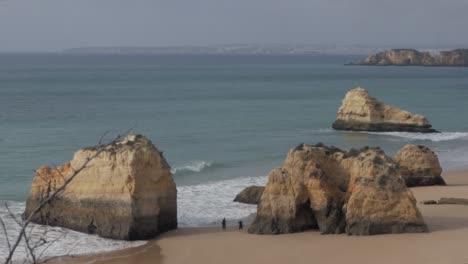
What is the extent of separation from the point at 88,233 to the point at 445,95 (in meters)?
72.4

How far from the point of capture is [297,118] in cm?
6156

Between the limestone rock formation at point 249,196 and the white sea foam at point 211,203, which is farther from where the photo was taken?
the limestone rock formation at point 249,196

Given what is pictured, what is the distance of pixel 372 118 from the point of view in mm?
53156

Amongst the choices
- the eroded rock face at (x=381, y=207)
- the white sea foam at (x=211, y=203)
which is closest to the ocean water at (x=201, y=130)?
the white sea foam at (x=211, y=203)

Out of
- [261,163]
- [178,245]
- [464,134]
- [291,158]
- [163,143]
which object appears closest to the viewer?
[178,245]

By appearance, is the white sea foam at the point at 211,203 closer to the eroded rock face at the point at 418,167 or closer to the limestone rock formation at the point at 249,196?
the limestone rock formation at the point at 249,196

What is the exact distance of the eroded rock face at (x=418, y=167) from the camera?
101ft

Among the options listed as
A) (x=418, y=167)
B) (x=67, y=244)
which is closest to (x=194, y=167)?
(x=418, y=167)

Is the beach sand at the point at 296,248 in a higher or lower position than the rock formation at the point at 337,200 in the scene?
lower

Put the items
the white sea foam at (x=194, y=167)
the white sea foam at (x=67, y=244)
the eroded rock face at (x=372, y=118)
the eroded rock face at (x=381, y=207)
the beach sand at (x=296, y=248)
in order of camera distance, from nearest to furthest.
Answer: the beach sand at (x=296, y=248) < the white sea foam at (x=67, y=244) < the eroded rock face at (x=381, y=207) < the white sea foam at (x=194, y=167) < the eroded rock face at (x=372, y=118)

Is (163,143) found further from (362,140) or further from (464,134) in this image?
(464,134)

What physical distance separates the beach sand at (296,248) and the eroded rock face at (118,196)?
0.69 metres

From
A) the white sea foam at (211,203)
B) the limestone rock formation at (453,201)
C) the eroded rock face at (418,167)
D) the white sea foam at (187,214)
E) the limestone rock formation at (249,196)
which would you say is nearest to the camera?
the white sea foam at (187,214)

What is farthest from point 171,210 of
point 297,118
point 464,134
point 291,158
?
point 297,118
